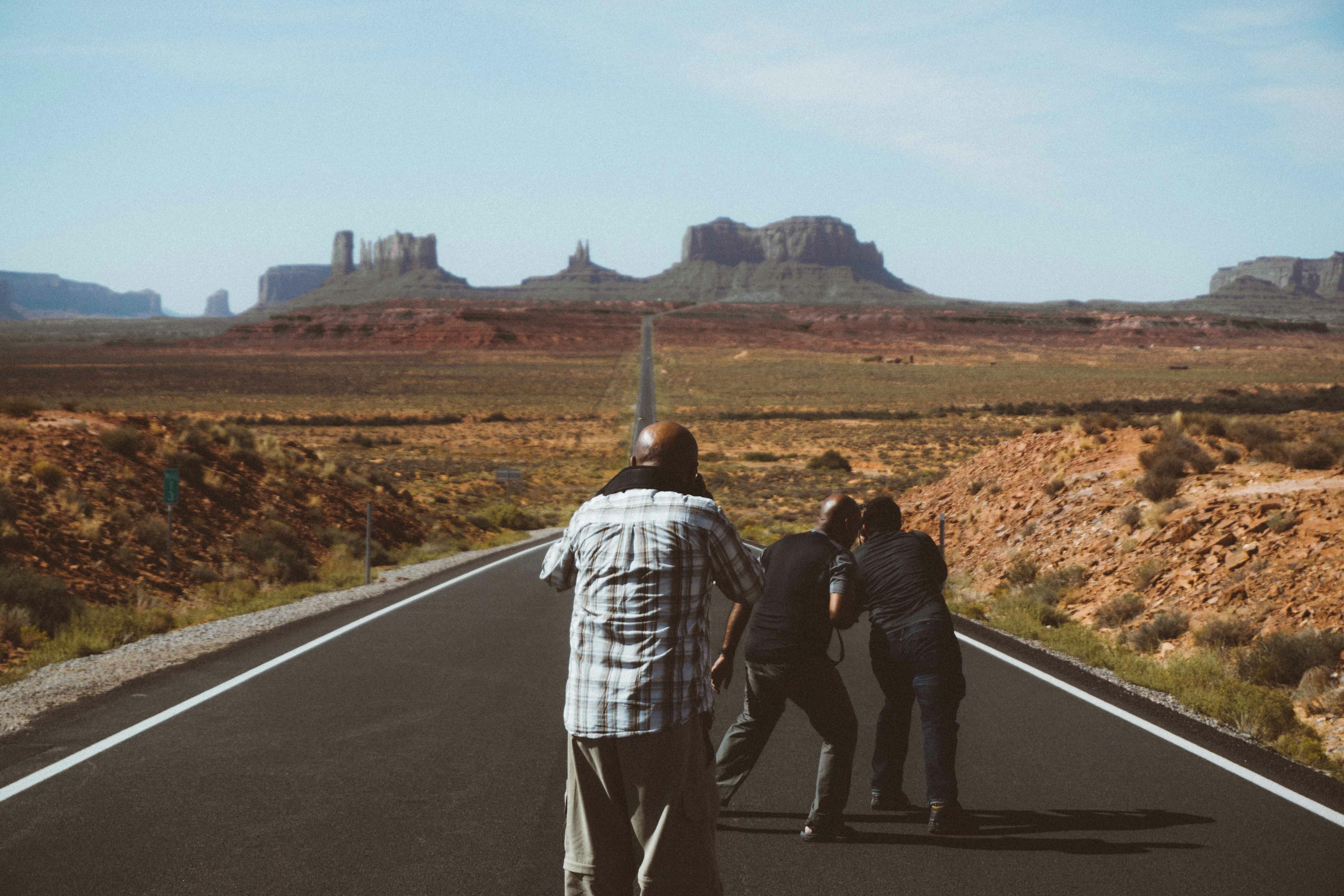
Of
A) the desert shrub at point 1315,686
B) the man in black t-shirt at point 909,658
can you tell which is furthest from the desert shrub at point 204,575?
the desert shrub at point 1315,686

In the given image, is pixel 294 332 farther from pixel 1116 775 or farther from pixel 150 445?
pixel 1116 775

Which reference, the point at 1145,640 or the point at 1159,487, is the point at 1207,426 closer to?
the point at 1159,487

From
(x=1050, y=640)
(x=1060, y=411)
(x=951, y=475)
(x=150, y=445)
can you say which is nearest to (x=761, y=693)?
(x=1050, y=640)

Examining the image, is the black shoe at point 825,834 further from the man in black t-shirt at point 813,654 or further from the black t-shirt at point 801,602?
the black t-shirt at point 801,602

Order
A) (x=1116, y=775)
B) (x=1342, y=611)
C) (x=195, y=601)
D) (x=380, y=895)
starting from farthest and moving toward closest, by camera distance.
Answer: (x=195, y=601) < (x=1342, y=611) < (x=1116, y=775) < (x=380, y=895)

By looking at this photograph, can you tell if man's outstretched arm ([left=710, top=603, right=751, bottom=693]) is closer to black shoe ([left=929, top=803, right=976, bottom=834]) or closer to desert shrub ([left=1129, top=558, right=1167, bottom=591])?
black shoe ([left=929, top=803, right=976, bottom=834])

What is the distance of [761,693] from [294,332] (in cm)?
17492

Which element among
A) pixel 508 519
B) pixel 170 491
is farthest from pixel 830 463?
pixel 170 491

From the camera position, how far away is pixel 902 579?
5.55 meters

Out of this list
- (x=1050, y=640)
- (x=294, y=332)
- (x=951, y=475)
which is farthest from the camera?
(x=294, y=332)

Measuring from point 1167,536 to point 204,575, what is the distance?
12544mm

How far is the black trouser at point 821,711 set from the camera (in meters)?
5.11

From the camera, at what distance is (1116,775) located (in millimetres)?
6219

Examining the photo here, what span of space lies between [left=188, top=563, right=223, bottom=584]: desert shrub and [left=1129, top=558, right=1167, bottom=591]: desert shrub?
465 inches
